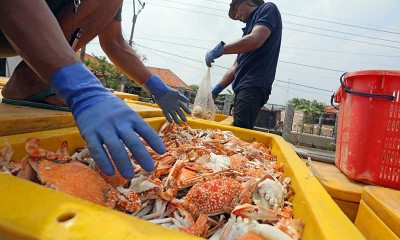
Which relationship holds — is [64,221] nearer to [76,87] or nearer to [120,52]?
[76,87]

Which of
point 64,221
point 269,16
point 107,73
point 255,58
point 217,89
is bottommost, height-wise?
point 64,221

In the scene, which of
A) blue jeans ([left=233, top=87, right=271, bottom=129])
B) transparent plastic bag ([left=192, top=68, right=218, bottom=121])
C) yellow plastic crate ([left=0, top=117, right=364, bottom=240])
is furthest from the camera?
transparent plastic bag ([left=192, top=68, right=218, bottom=121])

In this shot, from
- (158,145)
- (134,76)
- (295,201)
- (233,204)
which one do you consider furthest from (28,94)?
(295,201)

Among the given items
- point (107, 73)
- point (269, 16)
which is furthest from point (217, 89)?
point (107, 73)

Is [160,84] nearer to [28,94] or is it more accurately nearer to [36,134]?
[28,94]

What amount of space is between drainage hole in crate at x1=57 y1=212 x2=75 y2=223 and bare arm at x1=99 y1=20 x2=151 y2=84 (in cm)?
203

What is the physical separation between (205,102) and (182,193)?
255 centimetres

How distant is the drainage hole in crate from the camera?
50 cm

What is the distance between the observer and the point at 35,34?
0.96 m

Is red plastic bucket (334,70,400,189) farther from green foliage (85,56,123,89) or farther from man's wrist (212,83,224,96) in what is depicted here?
green foliage (85,56,123,89)

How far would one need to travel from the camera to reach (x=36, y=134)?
127cm

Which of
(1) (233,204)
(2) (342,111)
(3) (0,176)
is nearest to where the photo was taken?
(3) (0,176)

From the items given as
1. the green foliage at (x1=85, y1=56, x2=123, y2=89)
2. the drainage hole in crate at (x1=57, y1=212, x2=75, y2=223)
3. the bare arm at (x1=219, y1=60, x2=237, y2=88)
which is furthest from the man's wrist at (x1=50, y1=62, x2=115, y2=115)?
the green foliage at (x1=85, y1=56, x2=123, y2=89)

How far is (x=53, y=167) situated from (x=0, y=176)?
0.33 m
